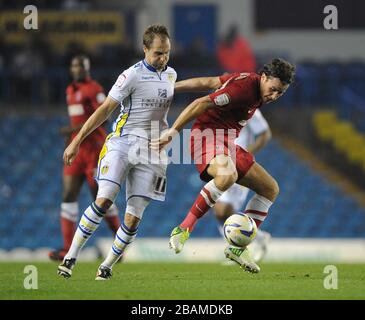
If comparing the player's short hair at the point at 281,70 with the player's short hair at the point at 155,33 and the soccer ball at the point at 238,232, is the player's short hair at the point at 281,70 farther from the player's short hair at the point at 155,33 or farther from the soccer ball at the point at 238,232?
the soccer ball at the point at 238,232

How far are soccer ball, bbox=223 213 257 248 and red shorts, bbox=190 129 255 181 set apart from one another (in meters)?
0.46

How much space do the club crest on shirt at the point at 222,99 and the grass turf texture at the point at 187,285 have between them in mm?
1557

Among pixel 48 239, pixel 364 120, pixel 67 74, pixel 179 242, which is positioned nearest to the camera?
pixel 179 242

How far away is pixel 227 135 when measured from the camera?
9750 millimetres

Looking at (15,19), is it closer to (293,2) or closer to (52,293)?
(293,2)

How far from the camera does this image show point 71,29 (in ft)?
69.6

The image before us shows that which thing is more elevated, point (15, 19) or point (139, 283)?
point (15, 19)

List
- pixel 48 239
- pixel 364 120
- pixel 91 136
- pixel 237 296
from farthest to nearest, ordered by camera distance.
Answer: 1. pixel 364 120
2. pixel 48 239
3. pixel 91 136
4. pixel 237 296

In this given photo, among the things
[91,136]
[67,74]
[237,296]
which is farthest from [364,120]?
[237,296]

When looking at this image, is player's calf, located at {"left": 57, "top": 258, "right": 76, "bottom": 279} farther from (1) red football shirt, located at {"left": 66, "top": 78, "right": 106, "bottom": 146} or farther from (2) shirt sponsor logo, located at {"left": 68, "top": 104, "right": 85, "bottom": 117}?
(2) shirt sponsor logo, located at {"left": 68, "top": 104, "right": 85, "bottom": 117}

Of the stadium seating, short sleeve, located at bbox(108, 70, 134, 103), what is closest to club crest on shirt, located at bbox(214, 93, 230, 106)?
short sleeve, located at bbox(108, 70, 134, 103)

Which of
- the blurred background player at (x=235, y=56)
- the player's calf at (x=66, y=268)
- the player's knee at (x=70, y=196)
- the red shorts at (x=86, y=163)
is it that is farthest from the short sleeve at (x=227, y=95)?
the blurred background player at (x=235, y=56)

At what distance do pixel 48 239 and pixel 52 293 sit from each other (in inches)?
365

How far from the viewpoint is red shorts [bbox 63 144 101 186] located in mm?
12219
